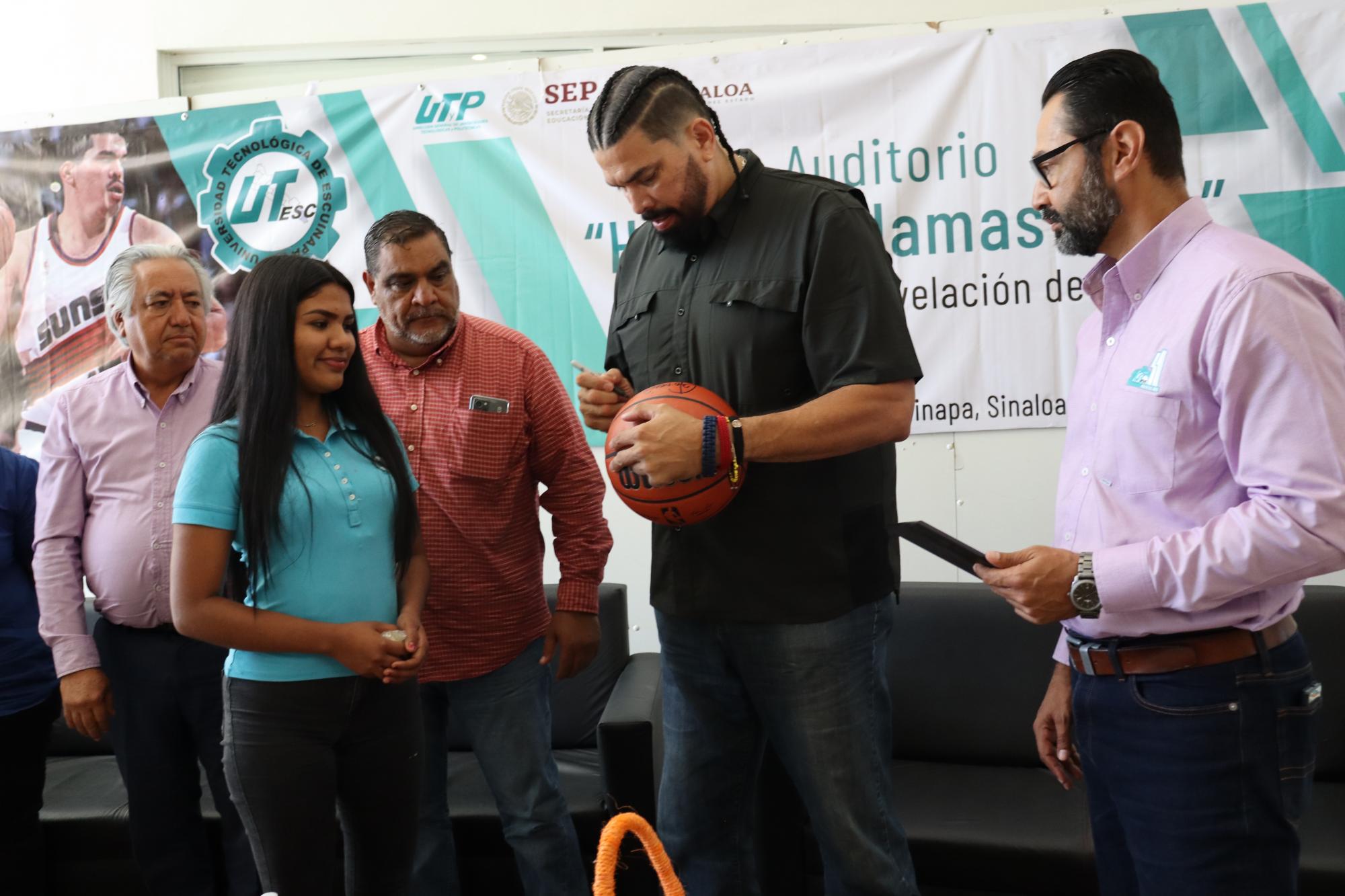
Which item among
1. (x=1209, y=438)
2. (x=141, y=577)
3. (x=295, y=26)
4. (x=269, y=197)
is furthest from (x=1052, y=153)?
(x=295, y=26)

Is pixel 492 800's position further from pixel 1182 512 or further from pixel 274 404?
pixel 1182 512

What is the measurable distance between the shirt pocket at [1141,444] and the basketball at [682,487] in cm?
51

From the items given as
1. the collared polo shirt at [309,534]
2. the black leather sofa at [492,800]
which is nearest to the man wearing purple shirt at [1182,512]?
the collared polo shirt at [309,534]

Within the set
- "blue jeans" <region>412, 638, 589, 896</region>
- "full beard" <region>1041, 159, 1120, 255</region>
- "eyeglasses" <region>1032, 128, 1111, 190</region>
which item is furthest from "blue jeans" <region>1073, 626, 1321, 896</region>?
"blue jeans" <region>412, 638, 589, 896</region>

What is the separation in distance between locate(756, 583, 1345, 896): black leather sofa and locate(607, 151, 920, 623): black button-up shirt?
0.96 meters

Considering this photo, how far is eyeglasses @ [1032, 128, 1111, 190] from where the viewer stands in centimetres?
134

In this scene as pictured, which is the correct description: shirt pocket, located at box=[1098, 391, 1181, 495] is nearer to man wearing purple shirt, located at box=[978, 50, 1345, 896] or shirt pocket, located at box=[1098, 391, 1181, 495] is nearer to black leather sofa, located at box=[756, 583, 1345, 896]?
man wearing purple shirt, located at box=[978, 50, 1345, 896]

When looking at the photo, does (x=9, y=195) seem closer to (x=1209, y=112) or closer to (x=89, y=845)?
(x=89, y=845)

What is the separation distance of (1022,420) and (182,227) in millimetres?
2909

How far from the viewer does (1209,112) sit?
291cm

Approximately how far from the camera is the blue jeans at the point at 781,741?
1.58 meters

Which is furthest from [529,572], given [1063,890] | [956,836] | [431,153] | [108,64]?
[108,64]

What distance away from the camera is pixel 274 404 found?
5.55 feet

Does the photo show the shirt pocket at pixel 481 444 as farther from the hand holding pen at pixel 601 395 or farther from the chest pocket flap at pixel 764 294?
the chest pocket flap at pixel 764 294
